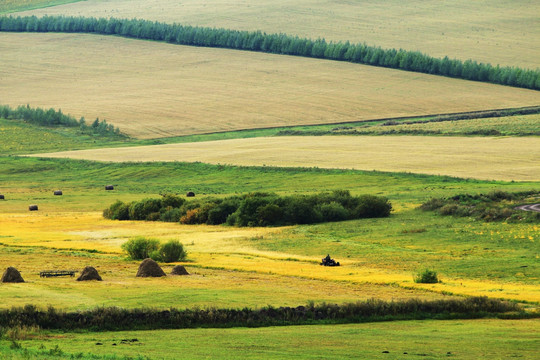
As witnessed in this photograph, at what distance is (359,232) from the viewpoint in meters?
60.8

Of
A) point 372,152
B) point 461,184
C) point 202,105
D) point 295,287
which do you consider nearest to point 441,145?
point 372,152

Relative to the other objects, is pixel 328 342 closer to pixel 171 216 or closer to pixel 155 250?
pixel 155 250

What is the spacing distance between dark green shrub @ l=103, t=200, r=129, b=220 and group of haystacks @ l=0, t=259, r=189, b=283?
96.1 feet

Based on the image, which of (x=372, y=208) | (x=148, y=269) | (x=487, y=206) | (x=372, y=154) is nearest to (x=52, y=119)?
(x=372, y=154)

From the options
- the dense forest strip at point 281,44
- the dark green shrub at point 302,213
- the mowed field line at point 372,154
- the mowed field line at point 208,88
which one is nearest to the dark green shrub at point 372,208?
the dark green shrub at point 302,213

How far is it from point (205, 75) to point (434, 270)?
4636 inches

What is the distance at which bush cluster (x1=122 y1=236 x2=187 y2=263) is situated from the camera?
51.6 meters

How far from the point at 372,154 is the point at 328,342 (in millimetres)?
71375

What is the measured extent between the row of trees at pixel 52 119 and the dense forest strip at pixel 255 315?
9711 centimetres

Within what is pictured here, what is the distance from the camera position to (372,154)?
98.4 meters

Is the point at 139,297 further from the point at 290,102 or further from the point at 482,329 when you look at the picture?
the point at 290,102

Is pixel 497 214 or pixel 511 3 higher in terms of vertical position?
pixel 511 3

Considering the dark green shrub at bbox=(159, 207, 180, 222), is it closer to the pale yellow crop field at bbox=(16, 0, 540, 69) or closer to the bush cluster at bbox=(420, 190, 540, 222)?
the bush cluster at bbox=(420, 190, 540, 222)

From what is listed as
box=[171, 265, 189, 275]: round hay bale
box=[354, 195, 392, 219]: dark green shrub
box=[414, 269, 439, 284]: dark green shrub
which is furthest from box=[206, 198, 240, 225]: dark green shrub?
box=[414, 269, 439, 284]: dark green shrub
